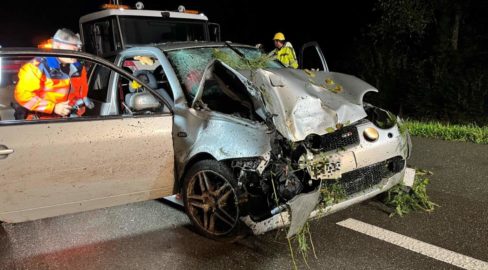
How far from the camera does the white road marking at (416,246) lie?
3.31 metres

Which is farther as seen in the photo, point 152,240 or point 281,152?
point 152,240

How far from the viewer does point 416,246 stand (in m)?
3.60

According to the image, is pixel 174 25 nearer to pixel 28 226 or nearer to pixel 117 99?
pixel 117 99

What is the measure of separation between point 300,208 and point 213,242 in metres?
0.89

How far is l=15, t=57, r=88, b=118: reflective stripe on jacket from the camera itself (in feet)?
13.5

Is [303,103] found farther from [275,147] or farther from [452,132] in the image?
[452,132]

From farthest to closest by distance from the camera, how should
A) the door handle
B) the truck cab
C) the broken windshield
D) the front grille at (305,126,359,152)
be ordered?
the truck cab → the broken windshield → the front grille at (305,126,359,152) → the door handle

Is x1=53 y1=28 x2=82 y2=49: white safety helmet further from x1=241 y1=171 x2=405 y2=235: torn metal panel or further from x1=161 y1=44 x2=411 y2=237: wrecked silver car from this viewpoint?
x1=241 y1=171 x2=405 y2=235: torn metal panel

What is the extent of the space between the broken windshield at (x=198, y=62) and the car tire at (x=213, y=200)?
69cm

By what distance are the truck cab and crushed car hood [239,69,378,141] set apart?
207 inches

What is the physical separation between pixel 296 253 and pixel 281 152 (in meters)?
0.78

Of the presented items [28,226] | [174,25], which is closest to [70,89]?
[28,226]

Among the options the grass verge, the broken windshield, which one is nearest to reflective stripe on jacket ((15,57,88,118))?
the broken windshield

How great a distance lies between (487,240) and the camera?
12.0ft
